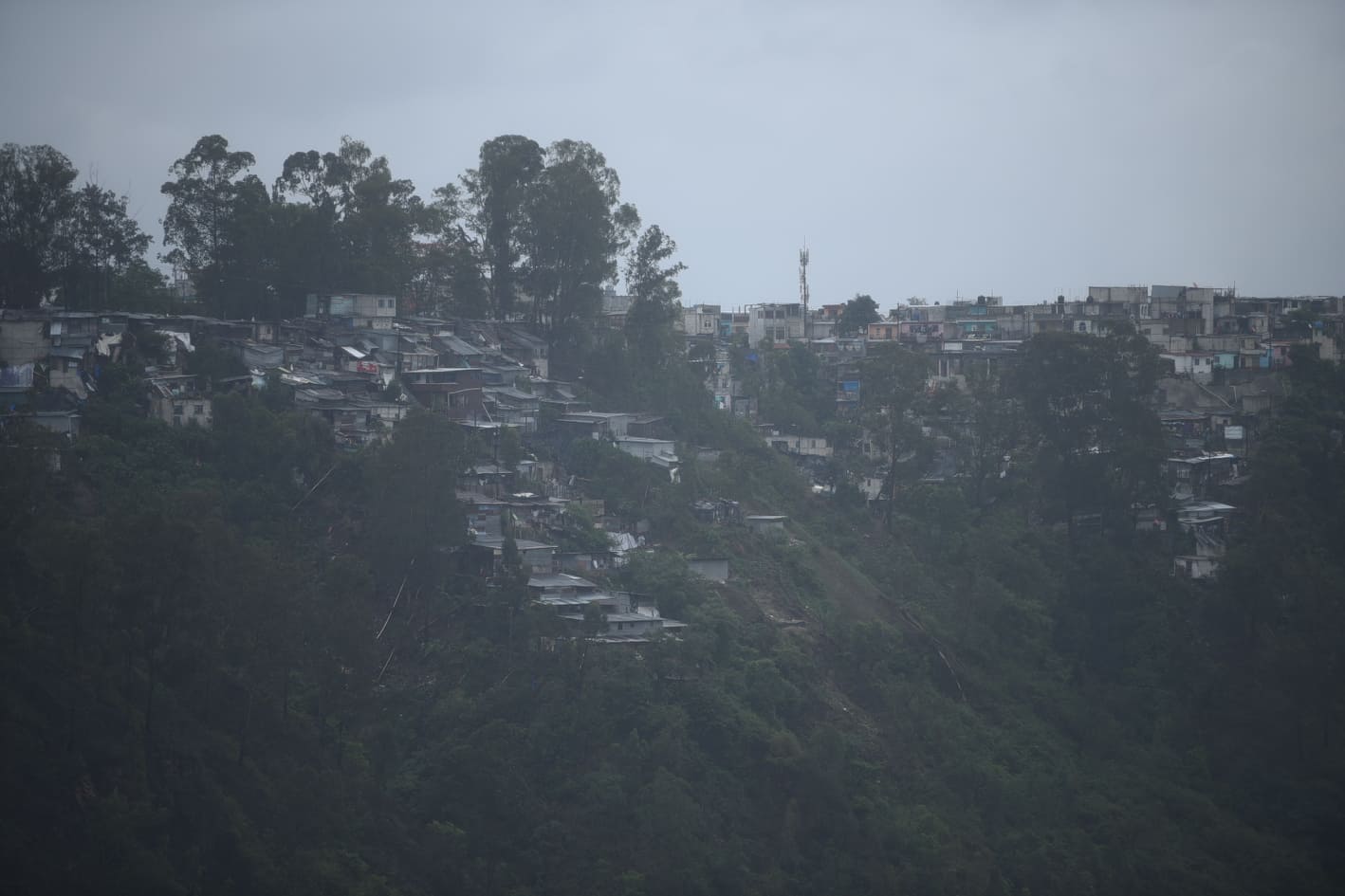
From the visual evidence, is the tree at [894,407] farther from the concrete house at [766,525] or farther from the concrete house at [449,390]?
the concrete house at [449,390]

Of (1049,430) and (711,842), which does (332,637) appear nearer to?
(711,842)

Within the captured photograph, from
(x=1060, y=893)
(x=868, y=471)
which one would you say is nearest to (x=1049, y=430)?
(x=868, y=471)

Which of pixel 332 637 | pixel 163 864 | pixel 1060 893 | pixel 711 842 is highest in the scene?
pixel 332 637

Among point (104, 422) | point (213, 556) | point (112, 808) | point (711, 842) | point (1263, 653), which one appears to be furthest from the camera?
point (1263, 653)

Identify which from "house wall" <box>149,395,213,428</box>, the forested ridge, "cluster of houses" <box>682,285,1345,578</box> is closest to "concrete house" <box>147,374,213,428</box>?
"house wall" <box>149,395,213,428</box>

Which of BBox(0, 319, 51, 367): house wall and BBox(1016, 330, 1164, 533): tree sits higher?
BBox(0, 319, 51, 367): house wall

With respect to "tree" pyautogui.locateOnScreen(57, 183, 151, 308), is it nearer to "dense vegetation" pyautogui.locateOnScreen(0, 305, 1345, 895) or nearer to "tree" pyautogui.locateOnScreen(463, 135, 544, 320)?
"dense vegetation" pyautogui.locateOnScreen(0, 305, 1345, 895)

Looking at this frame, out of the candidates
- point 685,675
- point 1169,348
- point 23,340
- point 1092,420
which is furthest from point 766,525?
point 1169,348
